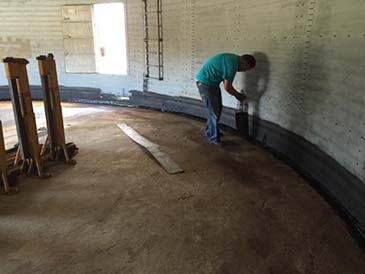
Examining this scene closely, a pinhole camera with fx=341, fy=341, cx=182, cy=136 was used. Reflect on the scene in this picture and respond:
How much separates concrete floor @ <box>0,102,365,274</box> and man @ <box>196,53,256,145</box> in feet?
1.98

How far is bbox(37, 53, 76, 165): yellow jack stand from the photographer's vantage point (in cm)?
392

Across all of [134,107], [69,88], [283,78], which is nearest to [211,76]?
[283,78]

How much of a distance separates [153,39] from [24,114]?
4190 millimetres

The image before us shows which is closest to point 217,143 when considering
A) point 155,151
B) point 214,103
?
point 214,103

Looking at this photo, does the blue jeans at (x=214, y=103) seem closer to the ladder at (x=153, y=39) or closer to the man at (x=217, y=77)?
the man at (x=217, y=77)

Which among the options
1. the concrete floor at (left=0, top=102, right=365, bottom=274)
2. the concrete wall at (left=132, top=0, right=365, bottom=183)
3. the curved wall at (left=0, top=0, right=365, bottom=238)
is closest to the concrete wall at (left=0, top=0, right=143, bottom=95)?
the curved wall at (left=0, top=0, right=365, bottom=238)

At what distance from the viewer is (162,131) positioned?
18.4ft

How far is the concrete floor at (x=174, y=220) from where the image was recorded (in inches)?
91.7

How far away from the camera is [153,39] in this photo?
719 cm

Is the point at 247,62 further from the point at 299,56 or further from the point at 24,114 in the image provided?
the point at 24,114

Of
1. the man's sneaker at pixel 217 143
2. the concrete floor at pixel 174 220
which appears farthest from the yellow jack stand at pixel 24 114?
the man's sneaker at pixel 217 143

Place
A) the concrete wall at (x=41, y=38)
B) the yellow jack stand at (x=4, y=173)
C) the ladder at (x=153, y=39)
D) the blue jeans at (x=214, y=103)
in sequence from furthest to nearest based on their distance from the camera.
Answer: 1. the concrete wall at (x=41, y=38)
2. the ladder at (x=153, y=39)
3. the blue jeans at (x=214, y=103)
4. the yellow jack stand at (x=4, y=173)

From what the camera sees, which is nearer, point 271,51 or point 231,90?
point 271,51

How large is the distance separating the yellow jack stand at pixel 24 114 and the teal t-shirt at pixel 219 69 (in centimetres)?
230
